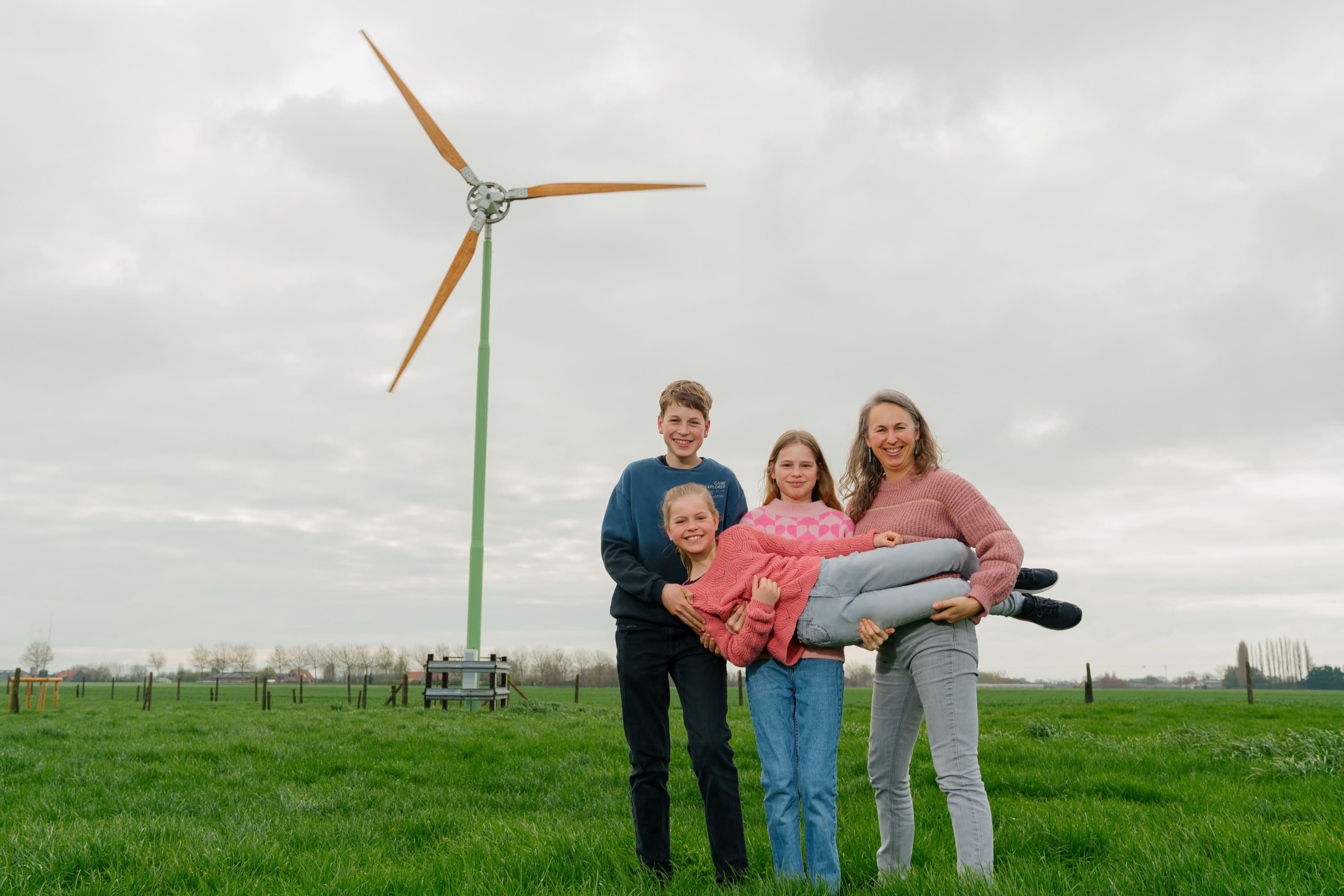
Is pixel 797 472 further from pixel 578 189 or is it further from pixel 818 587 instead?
pixel 578 189

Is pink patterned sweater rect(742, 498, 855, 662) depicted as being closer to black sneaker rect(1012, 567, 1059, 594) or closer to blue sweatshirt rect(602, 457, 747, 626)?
blue sweatshirt rect(602, 457, 747, 626)

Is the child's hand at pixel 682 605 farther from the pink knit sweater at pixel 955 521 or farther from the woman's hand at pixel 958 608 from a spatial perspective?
the woman's hand at pixel 958 608

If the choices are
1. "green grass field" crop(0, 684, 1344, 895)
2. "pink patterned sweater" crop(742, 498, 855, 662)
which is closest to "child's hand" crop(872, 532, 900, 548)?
"pink patterned sweater" crop(742, 498, 855, 662)

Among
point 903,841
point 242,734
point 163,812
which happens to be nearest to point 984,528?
point 903,841

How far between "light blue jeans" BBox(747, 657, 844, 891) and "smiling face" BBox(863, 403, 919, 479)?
1.02m

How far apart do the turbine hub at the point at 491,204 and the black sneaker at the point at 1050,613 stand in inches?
807

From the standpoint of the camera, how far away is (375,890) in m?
3.81

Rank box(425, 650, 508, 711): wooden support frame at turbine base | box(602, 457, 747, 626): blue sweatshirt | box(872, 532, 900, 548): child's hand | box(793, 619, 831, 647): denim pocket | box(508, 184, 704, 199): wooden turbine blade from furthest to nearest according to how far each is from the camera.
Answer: box(508, 184, 704, 199): wooden turbine blade → box(425, 650, 508, 711): wooden support frame at turbine base → box(602, 457, 747, 626): blue sweatshirt → box(872, 532, 900, 548): child's hand → box(793, 619, 831, 647): denim pocket

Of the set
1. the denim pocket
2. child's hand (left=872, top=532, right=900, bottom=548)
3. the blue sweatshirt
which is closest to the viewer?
the denim pocket

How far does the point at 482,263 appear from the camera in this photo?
21.0 metres

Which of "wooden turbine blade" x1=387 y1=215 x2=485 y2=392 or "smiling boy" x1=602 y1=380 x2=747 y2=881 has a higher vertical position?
"wooden turbine blade" x1=387 y1=215 x2=485 y2=392

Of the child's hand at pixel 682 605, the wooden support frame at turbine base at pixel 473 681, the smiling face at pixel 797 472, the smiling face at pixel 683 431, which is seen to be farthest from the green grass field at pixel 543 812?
the wooden support frame at turbine base at pixel 473 681

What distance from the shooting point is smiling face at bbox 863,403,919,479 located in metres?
4.03

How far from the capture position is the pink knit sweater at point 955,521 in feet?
11.9
